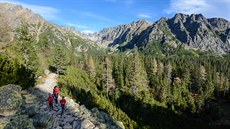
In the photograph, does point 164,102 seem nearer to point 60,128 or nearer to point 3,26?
point 3,26

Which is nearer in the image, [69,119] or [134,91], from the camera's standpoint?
[69,119]

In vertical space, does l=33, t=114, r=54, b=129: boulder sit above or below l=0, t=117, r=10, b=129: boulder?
below

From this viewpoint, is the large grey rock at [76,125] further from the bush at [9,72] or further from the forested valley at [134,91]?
the forested valley at [134,91]

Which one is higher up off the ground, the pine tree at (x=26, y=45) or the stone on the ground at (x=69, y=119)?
the pine tree at (x=26, y=45)

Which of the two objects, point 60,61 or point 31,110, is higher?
point 60,61

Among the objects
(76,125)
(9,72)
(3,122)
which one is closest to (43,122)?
(76,125)

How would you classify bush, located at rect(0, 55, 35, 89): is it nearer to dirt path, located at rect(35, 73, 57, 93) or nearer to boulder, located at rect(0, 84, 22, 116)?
boulder, located at rect(0, 84, 22, 116)

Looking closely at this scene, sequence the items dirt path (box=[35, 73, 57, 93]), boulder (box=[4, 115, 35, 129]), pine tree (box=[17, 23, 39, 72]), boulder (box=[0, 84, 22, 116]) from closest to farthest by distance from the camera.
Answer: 1. boulder (box=[4, 115, 35, 129])
2. boulder (box=[0, 84, 22, 116])
3. dirt path (box=[35, 73, 57, 93])
4. pine tree (box=[17, 23, 39, 72])

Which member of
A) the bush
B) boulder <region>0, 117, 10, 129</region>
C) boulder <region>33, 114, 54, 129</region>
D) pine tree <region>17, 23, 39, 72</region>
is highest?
pine tree <region>17, 23, 39, 72</region>

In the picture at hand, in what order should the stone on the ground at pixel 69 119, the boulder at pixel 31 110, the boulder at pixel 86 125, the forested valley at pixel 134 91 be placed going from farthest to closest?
the forested valley at pixel 134 91 < the stone on the ground at pixel 69 119 < the boulder at pixel 31 110 < the boulder at pixel 86 125

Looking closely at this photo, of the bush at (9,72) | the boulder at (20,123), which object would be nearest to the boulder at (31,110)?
the boulder at (20,123)

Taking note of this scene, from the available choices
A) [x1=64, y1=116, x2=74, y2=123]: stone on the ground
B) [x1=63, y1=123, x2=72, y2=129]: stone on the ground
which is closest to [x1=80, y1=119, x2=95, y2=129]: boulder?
[x1=63, y1=123, x2=72, y2=129]: stone on the ground

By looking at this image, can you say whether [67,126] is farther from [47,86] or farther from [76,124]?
[47,86]

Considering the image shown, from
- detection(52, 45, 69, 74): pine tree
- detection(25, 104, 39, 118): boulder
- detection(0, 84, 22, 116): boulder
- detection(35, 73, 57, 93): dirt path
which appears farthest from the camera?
detection(52, 45, 69, 74): pine tree
